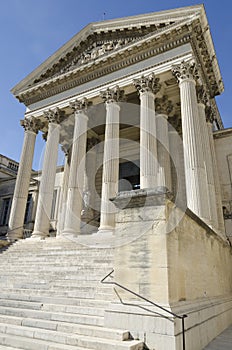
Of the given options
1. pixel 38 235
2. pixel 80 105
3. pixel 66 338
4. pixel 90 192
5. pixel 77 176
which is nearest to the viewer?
pixel 66 338

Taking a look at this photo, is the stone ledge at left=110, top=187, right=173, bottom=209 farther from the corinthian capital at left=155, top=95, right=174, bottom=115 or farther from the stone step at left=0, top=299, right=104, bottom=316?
the corinthian capital at left=155, top=95, right=174, bottom=115

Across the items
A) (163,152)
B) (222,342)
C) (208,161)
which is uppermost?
(163,152)

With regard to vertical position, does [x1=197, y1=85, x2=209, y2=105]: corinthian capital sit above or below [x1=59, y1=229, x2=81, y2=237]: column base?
above

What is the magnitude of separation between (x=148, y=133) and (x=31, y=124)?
9.00 metres

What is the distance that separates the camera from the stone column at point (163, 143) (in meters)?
14.8

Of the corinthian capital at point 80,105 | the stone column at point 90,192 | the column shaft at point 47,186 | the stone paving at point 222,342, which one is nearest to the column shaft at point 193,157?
the stone paving at point 222,342

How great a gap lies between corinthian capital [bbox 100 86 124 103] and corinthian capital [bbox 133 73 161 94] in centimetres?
122

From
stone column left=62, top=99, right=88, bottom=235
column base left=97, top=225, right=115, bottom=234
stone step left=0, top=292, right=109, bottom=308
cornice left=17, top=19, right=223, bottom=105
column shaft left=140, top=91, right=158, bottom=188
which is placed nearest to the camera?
stone step left=0, top=292, right=109, bottom=308

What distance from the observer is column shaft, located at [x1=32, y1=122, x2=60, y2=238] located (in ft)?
48.0

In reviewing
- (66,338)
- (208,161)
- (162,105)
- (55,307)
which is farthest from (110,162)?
(66,338)

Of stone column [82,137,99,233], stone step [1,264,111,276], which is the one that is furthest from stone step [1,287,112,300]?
stone column [82,137,99,233]

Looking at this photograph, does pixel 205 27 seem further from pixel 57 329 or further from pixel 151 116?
pixel 57 329

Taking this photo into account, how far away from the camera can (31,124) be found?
17953mm

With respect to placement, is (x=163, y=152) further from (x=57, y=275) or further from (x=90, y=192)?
(x=57, y=275)
